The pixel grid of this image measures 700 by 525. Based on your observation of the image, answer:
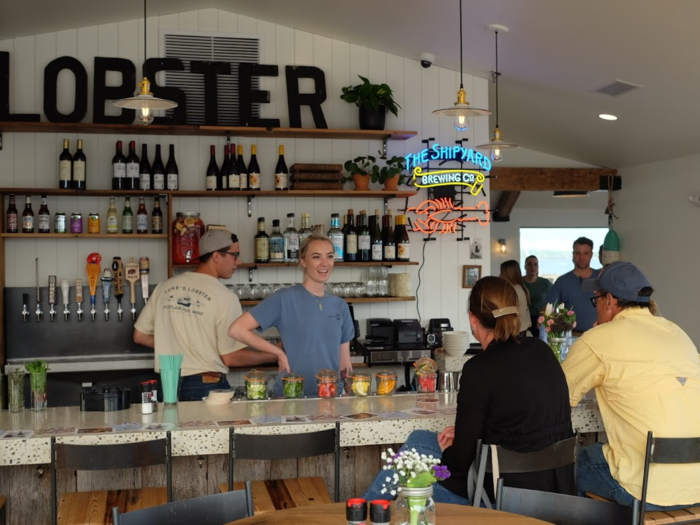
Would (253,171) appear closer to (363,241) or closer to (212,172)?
(212,172)

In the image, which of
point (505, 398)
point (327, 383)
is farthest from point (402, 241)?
point (505, 398)

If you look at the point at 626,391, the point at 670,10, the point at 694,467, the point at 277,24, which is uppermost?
the point at 277,24

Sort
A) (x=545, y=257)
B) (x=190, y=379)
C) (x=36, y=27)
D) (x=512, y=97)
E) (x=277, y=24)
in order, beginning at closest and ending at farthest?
(x=190, y=379)
(x=36, y=27)
(x=277, y=24)
(x=512, y=97)
(x=545, y=257)

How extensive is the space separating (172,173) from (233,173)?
1.45 feet

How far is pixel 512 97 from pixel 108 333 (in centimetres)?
396

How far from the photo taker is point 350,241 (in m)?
6.43

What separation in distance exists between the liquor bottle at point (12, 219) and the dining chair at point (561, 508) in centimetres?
458

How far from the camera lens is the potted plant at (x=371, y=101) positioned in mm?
6352

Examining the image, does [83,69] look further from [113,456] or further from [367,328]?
[113,456]

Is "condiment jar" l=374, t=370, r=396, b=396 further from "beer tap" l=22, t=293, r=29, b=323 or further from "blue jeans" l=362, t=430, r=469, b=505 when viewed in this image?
"beer tap" l=22, t=293, r=29, b=323

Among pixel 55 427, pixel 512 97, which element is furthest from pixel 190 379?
pixel 512 97

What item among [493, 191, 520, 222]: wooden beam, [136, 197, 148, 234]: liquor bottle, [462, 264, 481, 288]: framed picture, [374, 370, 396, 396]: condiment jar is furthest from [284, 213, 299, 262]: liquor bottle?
[493, 191, 520, 222]: wooden beam

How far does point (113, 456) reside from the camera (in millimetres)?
2830

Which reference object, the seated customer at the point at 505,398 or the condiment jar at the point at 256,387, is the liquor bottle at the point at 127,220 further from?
the seated customer at the point at 505,398
